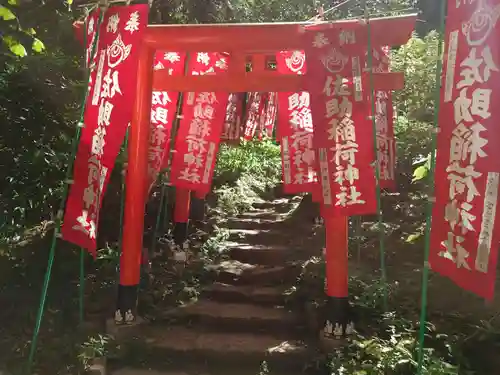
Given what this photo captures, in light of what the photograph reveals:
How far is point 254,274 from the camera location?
26.0ft

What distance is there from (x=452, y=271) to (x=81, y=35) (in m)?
5.71

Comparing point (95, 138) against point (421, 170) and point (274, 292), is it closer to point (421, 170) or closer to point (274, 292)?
point (421, 170)

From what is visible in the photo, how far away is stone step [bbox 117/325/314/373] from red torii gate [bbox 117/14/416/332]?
18.2 inches

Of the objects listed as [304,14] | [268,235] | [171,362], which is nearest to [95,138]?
[171,362]

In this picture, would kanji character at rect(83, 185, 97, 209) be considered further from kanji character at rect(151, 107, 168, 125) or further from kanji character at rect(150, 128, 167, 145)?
kanji character at rect(151, 107, 168, 125)

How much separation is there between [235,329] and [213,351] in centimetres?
67

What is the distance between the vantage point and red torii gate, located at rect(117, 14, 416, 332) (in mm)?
5312

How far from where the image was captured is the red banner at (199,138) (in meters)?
7.41

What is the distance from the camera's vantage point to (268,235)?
9.73 m

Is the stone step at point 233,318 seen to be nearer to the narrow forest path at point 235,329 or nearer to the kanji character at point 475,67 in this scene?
the narrow forest path at point 235,329

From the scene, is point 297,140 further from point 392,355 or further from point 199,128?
point 392,355

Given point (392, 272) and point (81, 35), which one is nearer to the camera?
point (81, 35)

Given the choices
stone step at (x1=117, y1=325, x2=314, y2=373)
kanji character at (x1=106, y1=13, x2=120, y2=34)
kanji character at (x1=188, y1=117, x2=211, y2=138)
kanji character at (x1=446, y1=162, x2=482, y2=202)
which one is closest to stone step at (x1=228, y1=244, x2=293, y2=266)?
kanji character at (x1=188, y1=117, x2=211, y2=138)

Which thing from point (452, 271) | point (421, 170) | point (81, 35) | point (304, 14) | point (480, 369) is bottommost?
point (480, 369)
